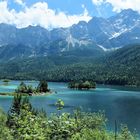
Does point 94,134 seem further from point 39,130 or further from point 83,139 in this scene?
point 39,130

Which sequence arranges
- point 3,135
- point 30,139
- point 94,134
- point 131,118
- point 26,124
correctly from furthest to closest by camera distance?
point 131,118, point 3,135, point 94,134, point 26,124, point 30,139

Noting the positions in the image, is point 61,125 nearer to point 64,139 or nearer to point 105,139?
point 64,139

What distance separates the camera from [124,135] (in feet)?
163

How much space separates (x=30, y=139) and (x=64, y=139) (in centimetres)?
322

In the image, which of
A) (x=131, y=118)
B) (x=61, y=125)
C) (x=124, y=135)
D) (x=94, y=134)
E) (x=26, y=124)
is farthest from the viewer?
(x=131, y=118)

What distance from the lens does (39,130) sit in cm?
2756

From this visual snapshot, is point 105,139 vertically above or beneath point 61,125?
beneath

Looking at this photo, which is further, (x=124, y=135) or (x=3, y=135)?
(x=124, y=135)

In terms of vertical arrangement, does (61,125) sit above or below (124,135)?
above

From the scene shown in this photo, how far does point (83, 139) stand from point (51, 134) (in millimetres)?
4001

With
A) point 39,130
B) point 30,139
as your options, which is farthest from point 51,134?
point 30,139

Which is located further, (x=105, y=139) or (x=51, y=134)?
(x=105, y=139)

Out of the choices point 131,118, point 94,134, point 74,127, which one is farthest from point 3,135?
point 131,118

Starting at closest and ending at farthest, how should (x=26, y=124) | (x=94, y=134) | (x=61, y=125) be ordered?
(x=61, y=125), (x=26, y=124), (x=94, y=134)
